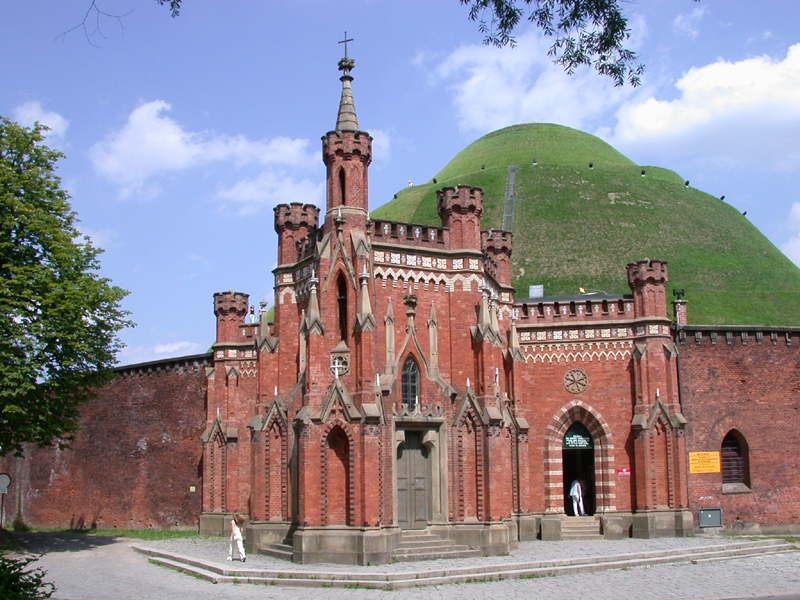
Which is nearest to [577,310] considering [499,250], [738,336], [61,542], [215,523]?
[499,250]

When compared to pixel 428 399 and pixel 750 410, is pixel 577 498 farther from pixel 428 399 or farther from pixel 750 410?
pixel 428 399

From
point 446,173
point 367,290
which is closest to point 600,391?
point 367,290

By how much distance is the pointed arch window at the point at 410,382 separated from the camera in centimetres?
2656

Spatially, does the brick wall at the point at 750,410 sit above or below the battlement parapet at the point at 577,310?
below

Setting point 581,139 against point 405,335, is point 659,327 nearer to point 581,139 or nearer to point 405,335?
point 405,335

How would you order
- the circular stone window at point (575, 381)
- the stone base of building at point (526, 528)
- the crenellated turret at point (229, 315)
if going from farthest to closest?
the crenellated turret at point (229, 315) < the circular stone window at point (575, 381) < the stone base of building at point (526, 528)

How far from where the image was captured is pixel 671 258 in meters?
60.5

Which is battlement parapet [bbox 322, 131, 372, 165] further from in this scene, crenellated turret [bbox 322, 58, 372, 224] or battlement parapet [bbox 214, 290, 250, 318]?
battlement parapet [bbox 214, 290, 250, 318]

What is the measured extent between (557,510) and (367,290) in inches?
532

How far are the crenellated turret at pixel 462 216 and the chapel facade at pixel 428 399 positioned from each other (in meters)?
0.05

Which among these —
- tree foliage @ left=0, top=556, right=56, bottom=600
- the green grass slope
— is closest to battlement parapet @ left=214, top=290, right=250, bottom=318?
tree foliage @ left=0, top=556, right=56, bottom=600

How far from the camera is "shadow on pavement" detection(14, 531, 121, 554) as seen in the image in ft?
98.8

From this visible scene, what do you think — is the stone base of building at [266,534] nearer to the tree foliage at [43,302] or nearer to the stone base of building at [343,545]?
the stone base of building at [343,545]

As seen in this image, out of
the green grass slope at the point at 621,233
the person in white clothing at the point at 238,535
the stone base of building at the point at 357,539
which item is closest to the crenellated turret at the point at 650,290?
the stone base of building at the point at 357,539
